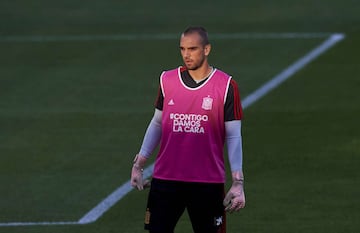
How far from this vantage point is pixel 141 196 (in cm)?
1562

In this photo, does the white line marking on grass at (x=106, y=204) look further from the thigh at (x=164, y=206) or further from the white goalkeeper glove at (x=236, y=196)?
the white goalkeeper glove at (x=236, y=196)

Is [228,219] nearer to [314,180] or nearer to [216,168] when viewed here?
[314,180]

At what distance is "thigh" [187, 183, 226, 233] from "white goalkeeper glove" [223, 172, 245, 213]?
6.8 inches

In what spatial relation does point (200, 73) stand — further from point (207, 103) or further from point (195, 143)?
point (195, 143)

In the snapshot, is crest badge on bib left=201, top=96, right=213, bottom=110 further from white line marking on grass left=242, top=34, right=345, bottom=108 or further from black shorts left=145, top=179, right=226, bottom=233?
white line marking on grass left=242, top=34, right=345, bottom=108

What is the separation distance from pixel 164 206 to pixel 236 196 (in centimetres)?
60

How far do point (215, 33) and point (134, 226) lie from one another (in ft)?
51.2

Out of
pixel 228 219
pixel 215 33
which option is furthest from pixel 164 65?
pixel 228 219

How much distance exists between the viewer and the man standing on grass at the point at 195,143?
34.7 feet

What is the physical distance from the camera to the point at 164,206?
10750 millimetres

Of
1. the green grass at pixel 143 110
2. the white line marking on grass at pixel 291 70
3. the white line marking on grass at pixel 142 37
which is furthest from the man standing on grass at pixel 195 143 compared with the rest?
the white line marking on grass at pixel 142 37

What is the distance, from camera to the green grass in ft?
49.6

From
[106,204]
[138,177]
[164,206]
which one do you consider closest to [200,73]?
[138,177]

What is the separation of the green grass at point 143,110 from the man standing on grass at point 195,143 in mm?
3325
